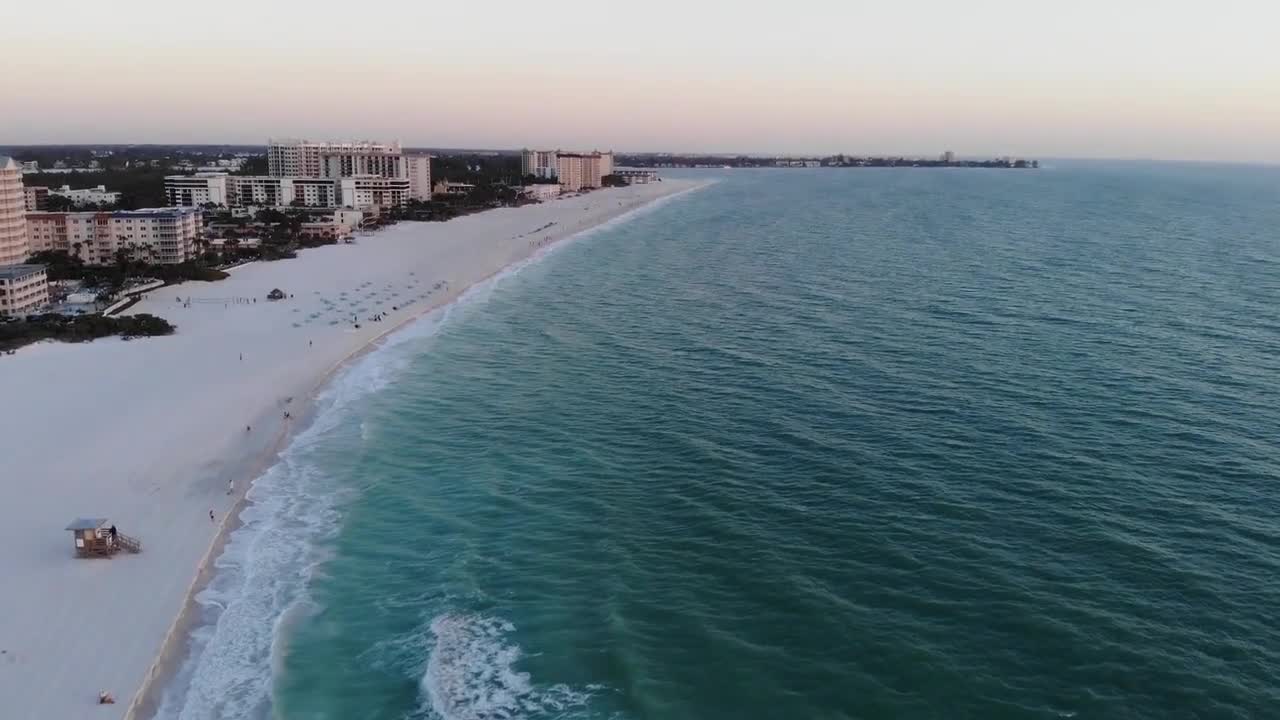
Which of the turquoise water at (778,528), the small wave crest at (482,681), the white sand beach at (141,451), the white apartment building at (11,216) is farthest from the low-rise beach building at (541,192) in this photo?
the small wave crest at (482,681)

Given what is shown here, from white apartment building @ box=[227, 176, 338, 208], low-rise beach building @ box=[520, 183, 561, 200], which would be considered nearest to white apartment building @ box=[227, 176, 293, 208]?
white apartment building @ box=[227, 176, 338, 208]

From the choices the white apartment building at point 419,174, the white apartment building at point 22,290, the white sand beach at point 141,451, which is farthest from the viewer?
the white apartment building at point 419,174

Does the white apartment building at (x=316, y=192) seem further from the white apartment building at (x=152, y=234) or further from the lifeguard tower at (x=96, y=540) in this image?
the lifeguard tower at (x=96, y=540)

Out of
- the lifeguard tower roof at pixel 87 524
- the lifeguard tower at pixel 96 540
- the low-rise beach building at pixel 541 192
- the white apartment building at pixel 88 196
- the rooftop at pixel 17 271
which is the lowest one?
the lifeguard tower at pixel 96 540

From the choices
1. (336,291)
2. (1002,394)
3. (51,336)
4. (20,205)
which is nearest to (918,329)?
(1002,394)

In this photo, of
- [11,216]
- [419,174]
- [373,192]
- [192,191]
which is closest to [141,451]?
[11,216]

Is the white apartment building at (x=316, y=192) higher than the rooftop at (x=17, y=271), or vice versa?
the white apartment building at (x=316, y=192)

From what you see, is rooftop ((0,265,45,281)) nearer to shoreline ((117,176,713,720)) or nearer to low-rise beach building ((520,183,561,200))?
shoreline ((117,176,713,720))
